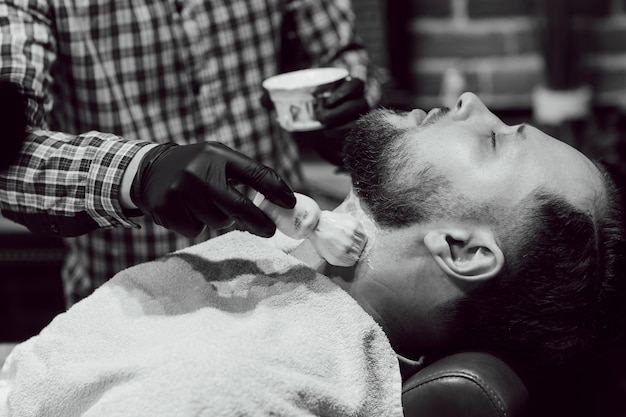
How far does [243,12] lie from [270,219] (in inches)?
37.0

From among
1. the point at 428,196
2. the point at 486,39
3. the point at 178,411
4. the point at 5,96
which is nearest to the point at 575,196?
the point at 428,196

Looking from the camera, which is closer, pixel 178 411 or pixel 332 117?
pixel 178 411

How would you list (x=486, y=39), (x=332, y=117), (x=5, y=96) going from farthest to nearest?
(x=486, y=39), (x=332, y=117), (x=5, y=96)

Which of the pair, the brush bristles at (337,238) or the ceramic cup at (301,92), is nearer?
the brush bristles at (337,238)

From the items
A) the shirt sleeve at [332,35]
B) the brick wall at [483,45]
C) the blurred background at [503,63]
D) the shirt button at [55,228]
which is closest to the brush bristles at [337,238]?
the shirt button at [55,228]

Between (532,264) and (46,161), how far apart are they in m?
1.03

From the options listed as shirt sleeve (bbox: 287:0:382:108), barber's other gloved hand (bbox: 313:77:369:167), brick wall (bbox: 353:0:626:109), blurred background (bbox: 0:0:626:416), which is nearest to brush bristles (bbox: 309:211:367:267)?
barber's other gloved hand (bbox: 313:77:369:167)

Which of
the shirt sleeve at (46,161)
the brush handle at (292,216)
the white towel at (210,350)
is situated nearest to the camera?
the white towel at (210,350)

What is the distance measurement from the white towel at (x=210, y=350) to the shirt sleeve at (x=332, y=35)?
910mm

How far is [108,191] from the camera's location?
1486 mm

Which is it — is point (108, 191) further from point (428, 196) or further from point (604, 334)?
point (604, 334)

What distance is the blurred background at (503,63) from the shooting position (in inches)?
122

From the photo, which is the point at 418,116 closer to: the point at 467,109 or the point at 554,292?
the point at 467,109

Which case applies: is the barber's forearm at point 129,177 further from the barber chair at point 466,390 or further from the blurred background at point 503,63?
the blurred background at point 503,63
